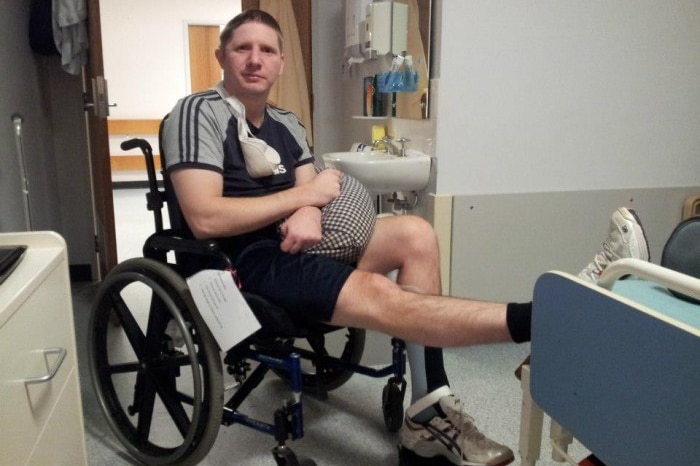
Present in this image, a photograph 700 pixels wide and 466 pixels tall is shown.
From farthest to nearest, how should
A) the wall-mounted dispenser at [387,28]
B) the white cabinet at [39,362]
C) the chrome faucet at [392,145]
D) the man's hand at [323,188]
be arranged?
the wall-mounted dispenser at [387,28] → the chrome faucet at [392,145] → the man's hand at [323,188] → the white cabinet at [39,362]

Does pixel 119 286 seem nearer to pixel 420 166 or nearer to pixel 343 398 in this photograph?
pixel 343 398

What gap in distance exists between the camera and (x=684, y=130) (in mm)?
2211

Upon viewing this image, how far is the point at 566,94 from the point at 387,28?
0.80 m

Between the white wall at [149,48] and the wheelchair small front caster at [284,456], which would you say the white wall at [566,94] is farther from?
the white wall at [149,48]

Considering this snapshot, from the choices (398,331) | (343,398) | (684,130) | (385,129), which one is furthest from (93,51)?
(684,130)

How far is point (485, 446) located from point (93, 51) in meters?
2.28

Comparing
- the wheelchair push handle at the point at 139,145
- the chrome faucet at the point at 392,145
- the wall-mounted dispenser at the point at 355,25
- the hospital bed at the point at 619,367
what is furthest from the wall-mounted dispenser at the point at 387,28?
the hospital bed at the point at 619,367

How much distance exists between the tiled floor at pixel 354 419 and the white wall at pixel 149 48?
4.98m

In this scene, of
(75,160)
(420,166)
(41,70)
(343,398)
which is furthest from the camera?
(75,160)

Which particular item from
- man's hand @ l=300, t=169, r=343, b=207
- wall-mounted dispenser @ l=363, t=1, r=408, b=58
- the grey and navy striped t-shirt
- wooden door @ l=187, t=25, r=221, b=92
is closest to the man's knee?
man's hand @ l=300, t=169, r=343, b=207

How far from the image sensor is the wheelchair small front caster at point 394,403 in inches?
61.7

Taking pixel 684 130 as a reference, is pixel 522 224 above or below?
below

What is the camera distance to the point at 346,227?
1384 millimetres

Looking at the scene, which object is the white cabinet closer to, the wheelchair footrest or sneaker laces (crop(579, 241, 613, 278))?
the wheelchair footrest
